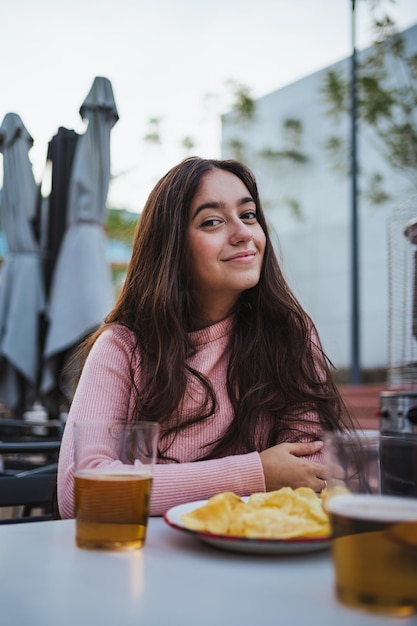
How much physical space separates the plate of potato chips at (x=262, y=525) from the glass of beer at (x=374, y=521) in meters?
0.13

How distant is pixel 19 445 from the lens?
2.07 metres

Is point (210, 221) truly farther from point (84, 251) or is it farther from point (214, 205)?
point (84, 251)

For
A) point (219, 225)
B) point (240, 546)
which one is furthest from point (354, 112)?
point (240, 546)

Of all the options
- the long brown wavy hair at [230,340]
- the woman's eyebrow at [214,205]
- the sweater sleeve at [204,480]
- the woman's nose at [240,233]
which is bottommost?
the sweater sleeve at [204,480]

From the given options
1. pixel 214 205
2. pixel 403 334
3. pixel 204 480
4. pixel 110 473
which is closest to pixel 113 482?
pixel 110 473

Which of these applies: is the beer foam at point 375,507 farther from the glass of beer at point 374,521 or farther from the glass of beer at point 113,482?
the glass of beer at point 113,482

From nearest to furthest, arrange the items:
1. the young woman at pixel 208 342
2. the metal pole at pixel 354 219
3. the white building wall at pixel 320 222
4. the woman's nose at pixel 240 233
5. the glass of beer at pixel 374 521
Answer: the glass of beer at pixel 374 521 < the young woman at pixel 208 342 < the woman's nose at pixel 240 233 < the metal pole at pixel 354 219 < the white building wall at pixel 320 222

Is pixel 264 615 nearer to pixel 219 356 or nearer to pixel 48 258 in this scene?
pixel 219 356

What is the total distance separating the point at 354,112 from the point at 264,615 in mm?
7385

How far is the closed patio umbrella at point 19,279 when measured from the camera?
163 inches

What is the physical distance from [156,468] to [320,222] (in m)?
13.1

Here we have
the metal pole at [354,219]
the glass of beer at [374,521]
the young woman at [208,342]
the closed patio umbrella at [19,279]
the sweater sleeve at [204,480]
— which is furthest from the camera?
the metal pole at [354,219]

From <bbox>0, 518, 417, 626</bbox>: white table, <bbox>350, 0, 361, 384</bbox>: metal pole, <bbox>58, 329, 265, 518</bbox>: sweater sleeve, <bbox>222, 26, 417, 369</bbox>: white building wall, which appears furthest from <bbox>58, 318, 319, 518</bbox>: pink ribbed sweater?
<bbox>222, 26, 417, 369</bbox>: white building wall

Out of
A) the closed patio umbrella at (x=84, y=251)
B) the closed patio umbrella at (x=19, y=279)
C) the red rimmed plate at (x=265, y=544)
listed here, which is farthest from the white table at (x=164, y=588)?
the closed patio umbrella at (x=19, y=279)
